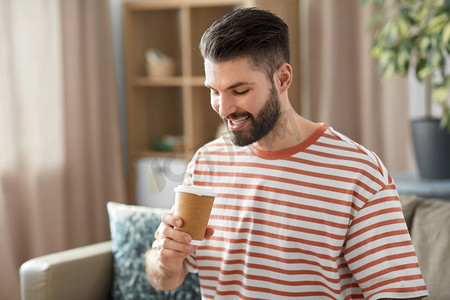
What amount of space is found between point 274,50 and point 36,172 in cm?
230

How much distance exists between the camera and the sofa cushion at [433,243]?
2025mm

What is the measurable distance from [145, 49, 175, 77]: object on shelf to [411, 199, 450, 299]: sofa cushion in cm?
222

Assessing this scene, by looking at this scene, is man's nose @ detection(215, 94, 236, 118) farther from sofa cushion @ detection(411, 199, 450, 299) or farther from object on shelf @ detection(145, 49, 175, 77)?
object on shelf @ detection(145, 49, 175, 77)

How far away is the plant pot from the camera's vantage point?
2.99 meters

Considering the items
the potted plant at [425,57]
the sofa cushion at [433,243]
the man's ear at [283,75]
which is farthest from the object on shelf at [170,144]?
the man's ear at [283,75]

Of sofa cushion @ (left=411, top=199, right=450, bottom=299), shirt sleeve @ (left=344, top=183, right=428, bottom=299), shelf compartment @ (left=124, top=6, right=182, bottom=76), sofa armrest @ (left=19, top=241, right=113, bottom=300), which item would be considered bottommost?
sofa armrest @ (left=19, top=241, right=113, bottom=300)

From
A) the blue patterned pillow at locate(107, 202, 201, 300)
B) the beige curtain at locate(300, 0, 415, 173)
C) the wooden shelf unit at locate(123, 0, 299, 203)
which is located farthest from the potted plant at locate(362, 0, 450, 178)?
the blue patterned pillow at locate(107, 202, 201, 300)

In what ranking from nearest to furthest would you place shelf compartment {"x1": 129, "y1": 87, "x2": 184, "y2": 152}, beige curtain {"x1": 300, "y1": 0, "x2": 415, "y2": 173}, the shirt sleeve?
the shirt sleeve, beige curtain {"x1": 300, "y1": 0, "x2": 415, "y2": 173}, shelf compartment {"x1": 129, "y1": 87, "x2": 184, "y2": 152}

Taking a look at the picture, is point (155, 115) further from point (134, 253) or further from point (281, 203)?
point (281, 203)

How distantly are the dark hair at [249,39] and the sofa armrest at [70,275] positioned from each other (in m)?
1.20

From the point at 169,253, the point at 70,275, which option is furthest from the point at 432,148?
the point at 169,253

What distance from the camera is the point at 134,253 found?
247 cm

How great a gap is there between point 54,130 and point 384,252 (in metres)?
2.56

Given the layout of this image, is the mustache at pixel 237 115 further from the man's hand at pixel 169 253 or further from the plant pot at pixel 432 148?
the plant pot at pixel 432 148
